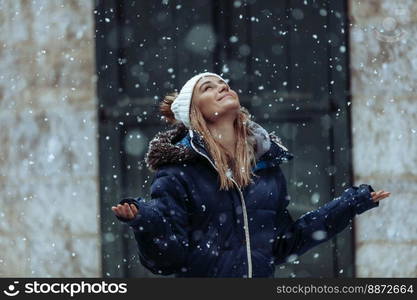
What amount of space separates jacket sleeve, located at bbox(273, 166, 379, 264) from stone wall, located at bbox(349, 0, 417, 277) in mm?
1602

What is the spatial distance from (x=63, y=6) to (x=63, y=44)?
243 millimetres

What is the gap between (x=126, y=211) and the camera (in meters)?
3.41

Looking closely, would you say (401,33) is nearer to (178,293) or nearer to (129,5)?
(129,5)

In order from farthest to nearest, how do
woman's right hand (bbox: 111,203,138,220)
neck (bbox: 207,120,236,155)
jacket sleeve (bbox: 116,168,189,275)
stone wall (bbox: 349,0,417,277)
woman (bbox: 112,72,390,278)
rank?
stone wall (bbox: 349,0,417,277)
neck (bbox: 207,120,236,155)
woman (bbox: 112,72,390,278)
jacket sleeve (bbox: 116,168,189,275)
woman's right hand (bbox: 111,203,138,220)

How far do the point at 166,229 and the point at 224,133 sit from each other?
20.0 inches

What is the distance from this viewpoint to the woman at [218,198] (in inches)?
147

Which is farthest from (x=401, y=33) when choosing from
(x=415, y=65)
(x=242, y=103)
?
Answer: (x=242, y=103)

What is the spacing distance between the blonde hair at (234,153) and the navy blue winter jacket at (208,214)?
0.11 feet

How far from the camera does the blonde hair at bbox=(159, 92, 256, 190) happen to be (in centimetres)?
373

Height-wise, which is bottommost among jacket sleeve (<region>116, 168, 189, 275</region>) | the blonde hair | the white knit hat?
jacket sleeve (<region>116, 168, 189, 275</region>)

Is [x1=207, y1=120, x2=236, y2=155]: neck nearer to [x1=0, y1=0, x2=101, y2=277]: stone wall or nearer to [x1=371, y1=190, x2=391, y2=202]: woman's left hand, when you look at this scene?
[x1=371, y1=190, x2=391, y2=202]: woman's left hand

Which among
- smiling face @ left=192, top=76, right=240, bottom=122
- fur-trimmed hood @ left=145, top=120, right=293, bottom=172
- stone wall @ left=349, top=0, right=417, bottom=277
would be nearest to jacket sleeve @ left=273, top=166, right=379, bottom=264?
fur-trimmed hood @ left=145, top=120, right=293, bottom=172

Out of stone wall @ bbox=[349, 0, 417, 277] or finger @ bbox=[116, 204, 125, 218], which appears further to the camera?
stone wall @ bbox=[349, 0, 417, 277]

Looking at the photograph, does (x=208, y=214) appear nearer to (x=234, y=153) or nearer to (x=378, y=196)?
(x=234, y=153)
